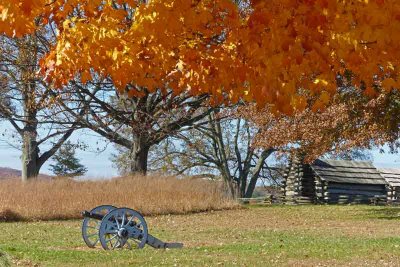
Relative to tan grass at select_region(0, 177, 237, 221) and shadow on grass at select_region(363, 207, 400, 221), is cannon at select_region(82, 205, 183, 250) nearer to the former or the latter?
tan grass at select_region(0, 177, 237, 221)

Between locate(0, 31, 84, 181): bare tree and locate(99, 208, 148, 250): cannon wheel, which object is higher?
locate(0, 31, 84, 181): bare tree

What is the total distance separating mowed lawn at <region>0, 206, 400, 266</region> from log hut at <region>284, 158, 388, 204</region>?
8810 mm

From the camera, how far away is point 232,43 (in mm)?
9000

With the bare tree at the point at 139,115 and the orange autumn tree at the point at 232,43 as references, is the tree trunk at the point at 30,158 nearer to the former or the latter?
the bare tree at the point at 139,115

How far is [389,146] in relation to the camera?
97.5ft

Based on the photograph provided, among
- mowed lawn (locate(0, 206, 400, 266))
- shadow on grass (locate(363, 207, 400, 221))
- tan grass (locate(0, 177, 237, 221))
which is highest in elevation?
tan grass (locate(0, 177, 237, 221))

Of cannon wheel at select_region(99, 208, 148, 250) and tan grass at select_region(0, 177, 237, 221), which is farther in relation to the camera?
tan grass at select_region(0, 177, 237, 221)

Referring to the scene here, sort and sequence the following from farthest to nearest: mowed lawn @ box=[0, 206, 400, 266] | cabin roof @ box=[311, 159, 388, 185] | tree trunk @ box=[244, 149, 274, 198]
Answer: tree trunk @ box=[244, 149, 274, 198], cabin roof @ box=[311, 159, 388, 185], mowed lawn @ box=[0, 206, 400, 266]

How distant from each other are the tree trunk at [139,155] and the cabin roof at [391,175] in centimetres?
1628

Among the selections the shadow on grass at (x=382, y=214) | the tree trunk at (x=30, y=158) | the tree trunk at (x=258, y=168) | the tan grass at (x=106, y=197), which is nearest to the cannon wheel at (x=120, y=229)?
the tan grass at (x=106, y=197)

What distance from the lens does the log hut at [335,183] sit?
37.6m

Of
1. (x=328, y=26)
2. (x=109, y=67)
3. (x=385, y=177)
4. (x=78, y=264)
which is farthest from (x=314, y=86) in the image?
(x=385, y=177)

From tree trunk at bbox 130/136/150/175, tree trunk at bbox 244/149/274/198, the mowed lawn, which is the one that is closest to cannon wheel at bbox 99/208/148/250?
the mowed lawn

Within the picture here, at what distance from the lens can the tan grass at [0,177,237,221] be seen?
23.2m
